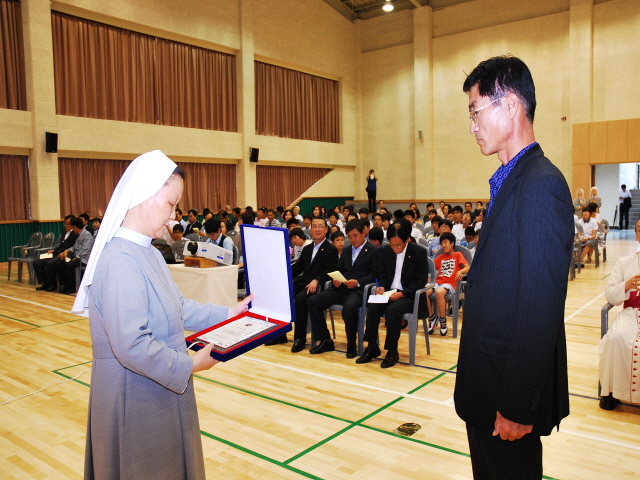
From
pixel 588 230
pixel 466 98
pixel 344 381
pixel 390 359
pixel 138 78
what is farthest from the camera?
pixel 466 98

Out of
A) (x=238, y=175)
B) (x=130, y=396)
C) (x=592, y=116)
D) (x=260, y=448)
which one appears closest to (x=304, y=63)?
(x=238, y=175)

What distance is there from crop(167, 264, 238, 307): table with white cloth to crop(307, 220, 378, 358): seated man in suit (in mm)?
1391

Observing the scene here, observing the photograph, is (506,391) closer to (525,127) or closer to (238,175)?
(525,127)

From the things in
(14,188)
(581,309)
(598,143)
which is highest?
(598,143)

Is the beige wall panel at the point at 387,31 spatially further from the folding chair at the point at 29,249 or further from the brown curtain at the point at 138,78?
the folding chair at the point at 29,249

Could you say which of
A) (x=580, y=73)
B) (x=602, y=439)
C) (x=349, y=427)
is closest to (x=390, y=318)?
(x=349, y=427)

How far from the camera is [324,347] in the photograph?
226 inches

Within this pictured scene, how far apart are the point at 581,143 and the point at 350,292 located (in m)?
13.8

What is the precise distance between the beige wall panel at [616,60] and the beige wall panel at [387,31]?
6.49m

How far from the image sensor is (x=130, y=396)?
70.9 inches

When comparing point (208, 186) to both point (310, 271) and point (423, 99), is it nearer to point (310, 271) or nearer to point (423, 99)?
point (423, 99)

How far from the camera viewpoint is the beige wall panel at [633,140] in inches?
622

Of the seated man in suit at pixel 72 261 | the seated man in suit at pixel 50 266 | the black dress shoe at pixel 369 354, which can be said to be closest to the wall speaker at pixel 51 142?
the seated man in suit at pixel 50 266

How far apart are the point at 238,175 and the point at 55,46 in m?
6.50
